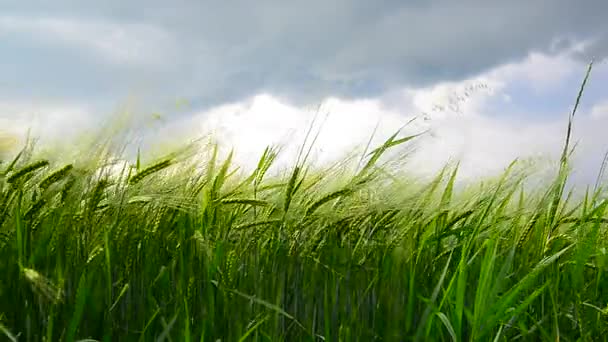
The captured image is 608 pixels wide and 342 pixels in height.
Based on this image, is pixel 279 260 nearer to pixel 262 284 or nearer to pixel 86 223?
pixel 262 284

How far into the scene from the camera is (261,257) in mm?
1581

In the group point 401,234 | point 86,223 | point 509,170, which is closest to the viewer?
point 86,223

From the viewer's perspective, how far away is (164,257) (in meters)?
1.60

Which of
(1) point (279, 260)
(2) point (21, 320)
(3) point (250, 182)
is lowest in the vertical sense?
(2) point (21, 320)

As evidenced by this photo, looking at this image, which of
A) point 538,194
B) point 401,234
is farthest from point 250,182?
point 538,194

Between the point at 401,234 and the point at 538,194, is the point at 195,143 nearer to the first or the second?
the point at 401,234

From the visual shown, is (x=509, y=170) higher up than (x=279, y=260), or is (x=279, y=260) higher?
(x=509, y=170)

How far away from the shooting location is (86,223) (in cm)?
125

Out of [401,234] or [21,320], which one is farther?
[401,234]

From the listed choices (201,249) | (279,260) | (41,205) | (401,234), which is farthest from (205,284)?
(401,234)

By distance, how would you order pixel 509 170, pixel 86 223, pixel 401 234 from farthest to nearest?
1. pixel 509 170
2. pixel 401 234
3. pixel 86 223

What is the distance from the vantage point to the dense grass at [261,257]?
1.27 m

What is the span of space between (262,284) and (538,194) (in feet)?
2.72

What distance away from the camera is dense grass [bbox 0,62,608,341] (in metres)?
1.27
